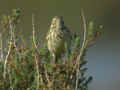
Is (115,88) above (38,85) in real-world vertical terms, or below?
below

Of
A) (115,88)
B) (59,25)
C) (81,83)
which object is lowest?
(115,88)

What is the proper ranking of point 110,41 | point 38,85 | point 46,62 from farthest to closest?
1. point 110,41
2. point 46,62
3. point 38,85

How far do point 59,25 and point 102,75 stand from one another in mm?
2161

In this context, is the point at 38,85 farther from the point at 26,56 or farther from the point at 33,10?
the point at 33,10

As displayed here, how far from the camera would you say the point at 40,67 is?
279 centimetres

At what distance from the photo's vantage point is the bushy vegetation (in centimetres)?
273

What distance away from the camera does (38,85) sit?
2.68 meters

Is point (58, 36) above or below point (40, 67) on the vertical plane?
above

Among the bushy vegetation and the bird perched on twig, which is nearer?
the bushy vegetation

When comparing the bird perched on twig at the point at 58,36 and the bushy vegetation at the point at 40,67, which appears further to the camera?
the bird perched on twig at the point at 58,36

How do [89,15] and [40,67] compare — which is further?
[89,15]

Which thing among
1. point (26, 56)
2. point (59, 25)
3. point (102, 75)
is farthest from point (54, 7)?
point (26, 56)

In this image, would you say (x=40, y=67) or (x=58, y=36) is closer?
(x=40, y=67)

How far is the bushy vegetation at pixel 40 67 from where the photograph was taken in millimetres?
2732
